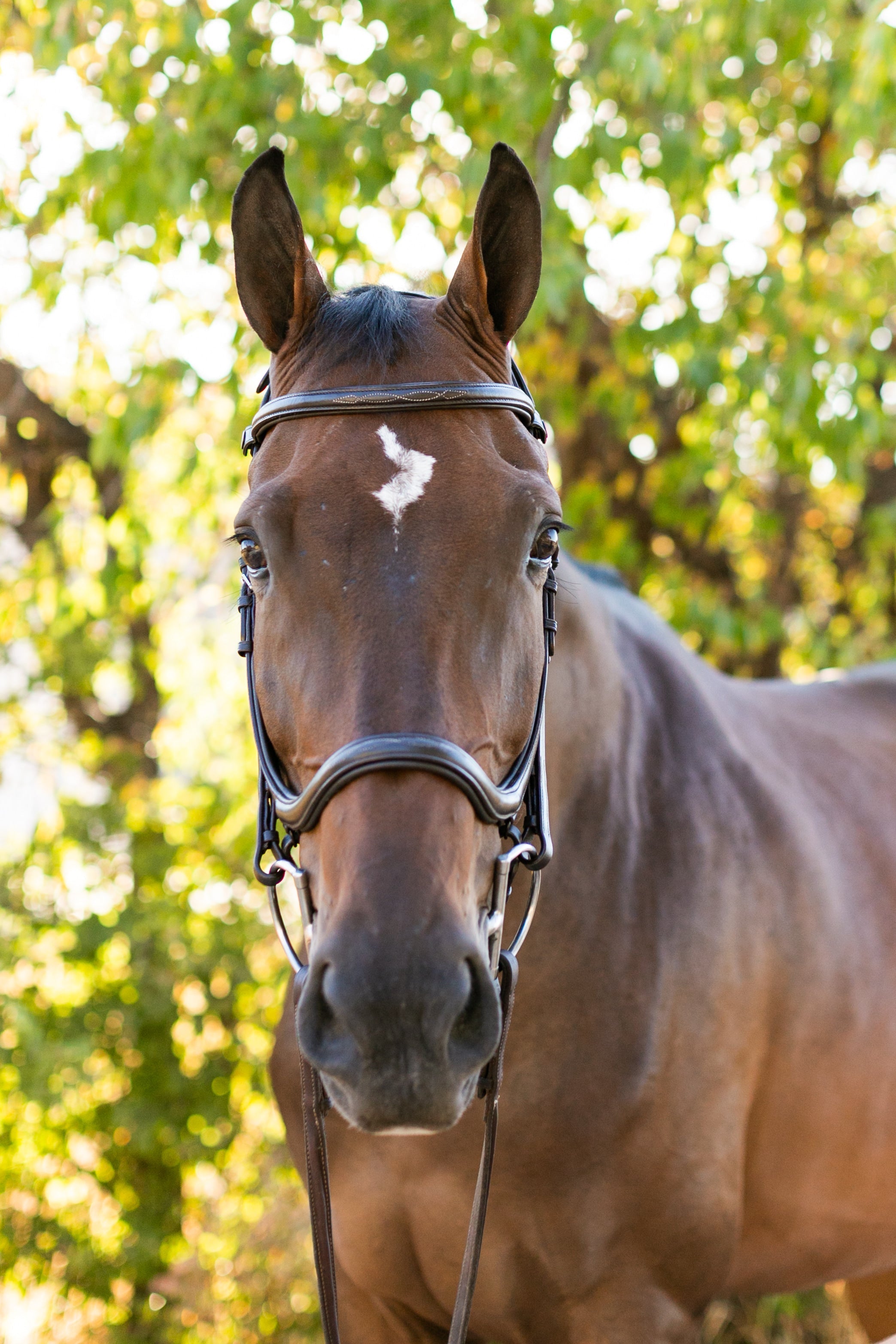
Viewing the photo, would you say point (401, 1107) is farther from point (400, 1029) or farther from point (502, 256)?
point (502, 256)

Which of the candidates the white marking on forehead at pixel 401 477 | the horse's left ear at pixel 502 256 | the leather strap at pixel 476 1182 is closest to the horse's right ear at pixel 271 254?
the horse's left ear at pixel 502 256

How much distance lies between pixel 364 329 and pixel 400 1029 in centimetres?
107

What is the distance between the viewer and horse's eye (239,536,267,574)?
1.69 m

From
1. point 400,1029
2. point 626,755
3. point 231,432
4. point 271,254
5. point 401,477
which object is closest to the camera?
point 400,1029

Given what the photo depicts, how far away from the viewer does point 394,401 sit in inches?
65.5

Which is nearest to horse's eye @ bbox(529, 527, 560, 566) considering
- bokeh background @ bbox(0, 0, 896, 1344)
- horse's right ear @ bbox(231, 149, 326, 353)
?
horse's right ear @ bbox(231, 149, 326, 353)

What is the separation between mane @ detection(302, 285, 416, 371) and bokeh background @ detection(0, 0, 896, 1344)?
1.61 metres

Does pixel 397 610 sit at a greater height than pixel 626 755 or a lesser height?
greater

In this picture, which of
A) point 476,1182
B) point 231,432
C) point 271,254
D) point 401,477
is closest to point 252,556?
point 401,477

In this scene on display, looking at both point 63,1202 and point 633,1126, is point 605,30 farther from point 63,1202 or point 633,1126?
point 63,1202

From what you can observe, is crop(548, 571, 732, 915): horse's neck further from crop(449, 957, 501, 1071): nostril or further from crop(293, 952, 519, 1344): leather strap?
crop(449, 957, 501, 1071): nostril

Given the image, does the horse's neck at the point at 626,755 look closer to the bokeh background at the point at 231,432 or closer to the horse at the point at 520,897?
the horse at the point at 520,897

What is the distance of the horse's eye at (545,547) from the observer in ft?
5.63

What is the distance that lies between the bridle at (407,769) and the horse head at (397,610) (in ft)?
0.07
